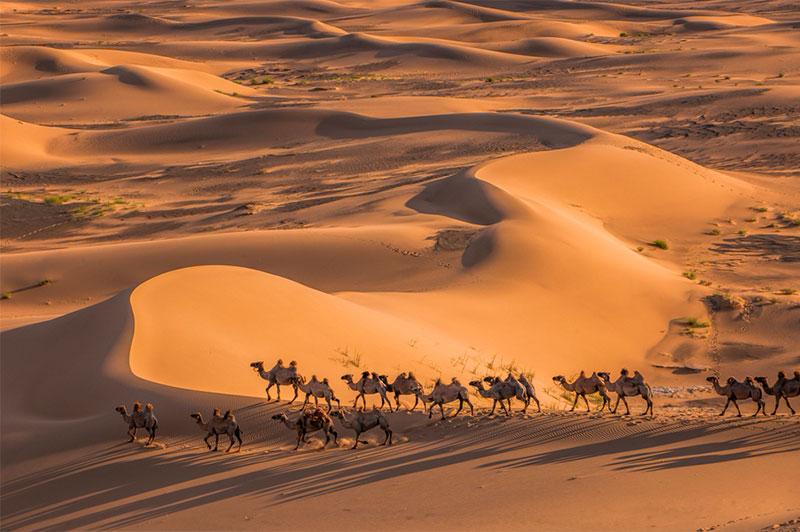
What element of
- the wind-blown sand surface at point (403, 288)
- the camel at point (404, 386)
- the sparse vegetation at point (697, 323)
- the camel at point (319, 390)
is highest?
the camel at point (319, 390)

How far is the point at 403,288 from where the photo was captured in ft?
58.4

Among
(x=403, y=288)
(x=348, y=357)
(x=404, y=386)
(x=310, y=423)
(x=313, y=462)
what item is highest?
A: (x=310, y=423)

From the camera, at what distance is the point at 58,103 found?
48656 mm

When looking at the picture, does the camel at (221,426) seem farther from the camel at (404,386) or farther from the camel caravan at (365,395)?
the camel at (404,386)

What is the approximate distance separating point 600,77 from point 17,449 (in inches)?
1813

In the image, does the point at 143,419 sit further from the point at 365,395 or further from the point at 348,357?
the point at 348,357

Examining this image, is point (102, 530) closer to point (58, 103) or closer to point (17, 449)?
point (17, 449)

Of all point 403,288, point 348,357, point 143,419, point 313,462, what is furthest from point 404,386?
point 403,288

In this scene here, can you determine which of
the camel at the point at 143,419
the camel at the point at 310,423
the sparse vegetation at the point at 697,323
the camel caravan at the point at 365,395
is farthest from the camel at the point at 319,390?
the sparse vegetation at the point at 697,323

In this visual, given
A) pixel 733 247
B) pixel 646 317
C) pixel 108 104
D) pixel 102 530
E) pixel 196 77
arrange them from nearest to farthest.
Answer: pixel 102 530
pixel 646 317
pixel 733 247
pixel 108 104
pixel 196 77

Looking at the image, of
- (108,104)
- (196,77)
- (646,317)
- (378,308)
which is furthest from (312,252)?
(196,77)

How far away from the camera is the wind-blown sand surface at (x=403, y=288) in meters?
7.72

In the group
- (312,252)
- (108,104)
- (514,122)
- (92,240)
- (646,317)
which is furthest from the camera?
(108,104)

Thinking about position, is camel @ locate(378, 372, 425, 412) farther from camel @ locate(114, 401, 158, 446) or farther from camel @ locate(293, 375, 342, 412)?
camel @ locate(114, 401, 158, 446)
